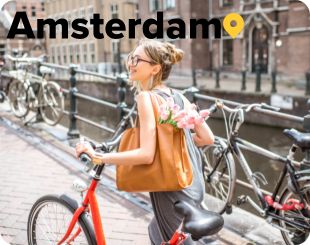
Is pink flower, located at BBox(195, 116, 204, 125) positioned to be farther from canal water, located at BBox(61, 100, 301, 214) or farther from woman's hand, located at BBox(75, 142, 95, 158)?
canal water, located at BBox(61, 100, 301, 214)

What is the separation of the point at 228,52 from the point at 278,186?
2016 cm

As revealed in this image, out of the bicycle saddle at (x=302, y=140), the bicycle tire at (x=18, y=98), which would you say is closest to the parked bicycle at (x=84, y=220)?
the bicycle saddle at (x=302, y=140)

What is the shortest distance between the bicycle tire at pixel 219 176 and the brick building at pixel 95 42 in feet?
83.5

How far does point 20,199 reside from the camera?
10.6 feet

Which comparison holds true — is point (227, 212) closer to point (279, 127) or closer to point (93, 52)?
point (279, 127)

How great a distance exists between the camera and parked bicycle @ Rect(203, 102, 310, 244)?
2.33 metres

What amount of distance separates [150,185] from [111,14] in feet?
98.8

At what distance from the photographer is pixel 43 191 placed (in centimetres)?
344

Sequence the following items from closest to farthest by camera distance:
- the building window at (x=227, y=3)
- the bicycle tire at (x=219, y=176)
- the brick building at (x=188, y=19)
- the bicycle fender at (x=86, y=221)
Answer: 1. the bicycle fender at (x=86, y=221)
2. the bicycle tire at (x=219, y=176)
3. the building window at (x=227, y=3)
4. the brick building at (x=188, y=19)

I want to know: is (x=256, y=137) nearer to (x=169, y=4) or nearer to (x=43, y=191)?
(x=43, y=191)

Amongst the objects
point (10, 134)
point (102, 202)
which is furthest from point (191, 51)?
point (102, 202)

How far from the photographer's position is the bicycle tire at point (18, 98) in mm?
6293

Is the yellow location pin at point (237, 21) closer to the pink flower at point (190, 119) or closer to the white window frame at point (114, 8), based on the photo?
the pink flower at point (190, 119)

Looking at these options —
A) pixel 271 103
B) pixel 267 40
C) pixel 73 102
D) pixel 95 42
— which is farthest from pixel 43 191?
pixel 95 42
